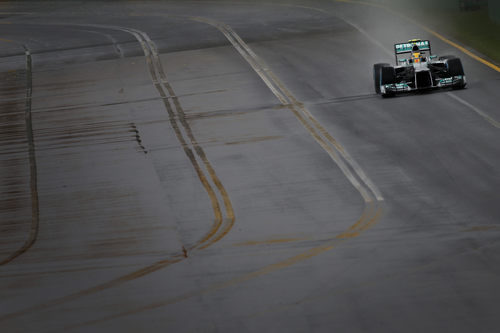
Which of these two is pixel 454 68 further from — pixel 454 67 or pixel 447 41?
pixel 447 41

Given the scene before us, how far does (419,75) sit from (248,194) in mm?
10463

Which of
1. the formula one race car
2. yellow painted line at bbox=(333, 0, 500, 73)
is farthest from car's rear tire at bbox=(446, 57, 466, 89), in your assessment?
yellow painted line at bbox=(333, 0, 500, 73)

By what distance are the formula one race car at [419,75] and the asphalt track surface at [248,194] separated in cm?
42

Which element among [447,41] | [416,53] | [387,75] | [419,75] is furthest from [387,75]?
[447,41]

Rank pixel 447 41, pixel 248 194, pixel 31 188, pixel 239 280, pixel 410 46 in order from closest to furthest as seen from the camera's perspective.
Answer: pixel 239 280, pixel 248 194, pixel 31 188, pixel 410 46, pixel 447 41

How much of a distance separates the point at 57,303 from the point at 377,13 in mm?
36237

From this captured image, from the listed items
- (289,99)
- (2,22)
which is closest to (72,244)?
(289,99)

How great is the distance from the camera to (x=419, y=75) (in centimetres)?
2953

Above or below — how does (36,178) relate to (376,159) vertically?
below

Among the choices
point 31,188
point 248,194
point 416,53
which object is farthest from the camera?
point 416,53

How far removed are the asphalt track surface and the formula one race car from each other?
0.42 m

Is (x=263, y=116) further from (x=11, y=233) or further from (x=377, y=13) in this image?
(x=377, y=13)

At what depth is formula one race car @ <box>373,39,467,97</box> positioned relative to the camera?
29.5 metres

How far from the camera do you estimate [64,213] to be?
21.4 m
